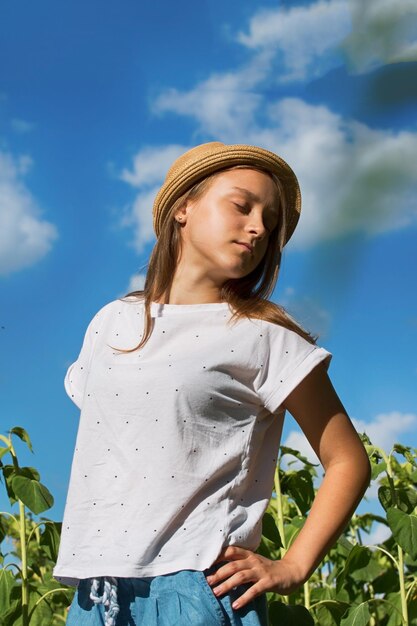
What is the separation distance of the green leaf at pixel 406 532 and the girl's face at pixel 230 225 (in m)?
0.98

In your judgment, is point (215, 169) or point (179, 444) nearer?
point (179, 444)

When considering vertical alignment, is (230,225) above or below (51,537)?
above

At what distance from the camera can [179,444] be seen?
4.58 feet

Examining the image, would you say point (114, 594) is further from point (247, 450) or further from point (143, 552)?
point (247, 450)

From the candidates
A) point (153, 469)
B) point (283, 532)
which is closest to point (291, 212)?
point (153, 469)

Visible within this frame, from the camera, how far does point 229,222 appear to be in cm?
152

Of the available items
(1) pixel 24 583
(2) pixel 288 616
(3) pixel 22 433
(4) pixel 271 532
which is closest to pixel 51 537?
(1) pixel 24 583

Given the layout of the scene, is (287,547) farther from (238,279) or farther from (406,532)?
(238,279)

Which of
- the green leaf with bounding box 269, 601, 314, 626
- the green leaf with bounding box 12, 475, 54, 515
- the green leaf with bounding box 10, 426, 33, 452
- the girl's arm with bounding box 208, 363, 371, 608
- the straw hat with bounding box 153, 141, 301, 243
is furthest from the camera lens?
the green leaf with bounding box 10, 426, 33, 452

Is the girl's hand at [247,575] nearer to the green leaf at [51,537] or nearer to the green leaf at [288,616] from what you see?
the green leaf at [288,616]

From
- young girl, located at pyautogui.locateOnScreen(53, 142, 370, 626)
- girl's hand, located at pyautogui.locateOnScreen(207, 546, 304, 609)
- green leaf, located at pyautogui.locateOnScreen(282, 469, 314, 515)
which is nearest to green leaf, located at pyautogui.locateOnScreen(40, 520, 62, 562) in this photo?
green leaf, located at pyautogui.locateOnScreen(282, 469, 314, 515)

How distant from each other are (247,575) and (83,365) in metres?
0.49

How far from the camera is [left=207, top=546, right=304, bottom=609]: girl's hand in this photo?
133cm

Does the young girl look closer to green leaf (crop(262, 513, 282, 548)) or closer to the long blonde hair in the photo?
the long blonde hair
